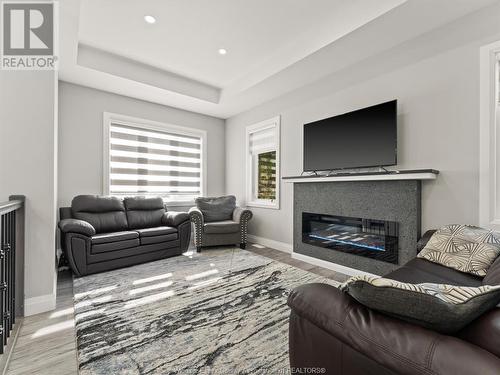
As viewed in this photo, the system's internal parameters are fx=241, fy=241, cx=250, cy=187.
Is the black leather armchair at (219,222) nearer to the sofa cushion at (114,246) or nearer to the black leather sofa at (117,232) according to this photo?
the black leather sofa at (117,232)

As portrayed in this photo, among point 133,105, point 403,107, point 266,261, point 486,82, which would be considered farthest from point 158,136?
point 486,82

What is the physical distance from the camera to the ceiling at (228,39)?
2.44 metres

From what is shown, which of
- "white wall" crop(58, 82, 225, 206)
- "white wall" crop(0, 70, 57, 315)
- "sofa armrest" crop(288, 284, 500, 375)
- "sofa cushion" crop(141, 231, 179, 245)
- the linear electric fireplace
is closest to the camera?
"sofa armrest" crop(288, 284, 500, 375)

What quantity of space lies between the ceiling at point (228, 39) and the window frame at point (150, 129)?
459mm

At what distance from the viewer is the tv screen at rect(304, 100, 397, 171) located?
2789 mm

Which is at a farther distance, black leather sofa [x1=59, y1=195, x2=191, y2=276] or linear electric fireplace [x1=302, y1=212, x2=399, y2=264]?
black leather sofa [x1=59, y1=195, x2=191, y2=276]

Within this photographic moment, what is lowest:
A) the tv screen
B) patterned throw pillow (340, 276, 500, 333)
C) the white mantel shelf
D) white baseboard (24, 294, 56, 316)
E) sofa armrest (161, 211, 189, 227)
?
white baseboard (24, 294, 56, 316)

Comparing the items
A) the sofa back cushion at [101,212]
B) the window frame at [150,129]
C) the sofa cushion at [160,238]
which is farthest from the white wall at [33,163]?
the window frame at [150,129]

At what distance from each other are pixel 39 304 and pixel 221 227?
252cm

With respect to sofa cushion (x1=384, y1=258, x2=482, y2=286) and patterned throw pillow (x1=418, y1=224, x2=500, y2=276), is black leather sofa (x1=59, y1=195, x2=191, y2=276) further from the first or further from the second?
patterned throw pillow (x1=418, y1=224, x2=500, y2=276)

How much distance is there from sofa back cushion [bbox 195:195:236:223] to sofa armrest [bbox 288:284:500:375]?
146 inches

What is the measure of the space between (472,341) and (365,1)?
282 cm

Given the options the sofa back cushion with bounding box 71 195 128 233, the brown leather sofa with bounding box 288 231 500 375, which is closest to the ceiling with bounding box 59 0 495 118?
the sofa back cushion with bounding box 71 195 128 233

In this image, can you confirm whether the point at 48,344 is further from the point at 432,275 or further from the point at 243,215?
the point at 243,215
